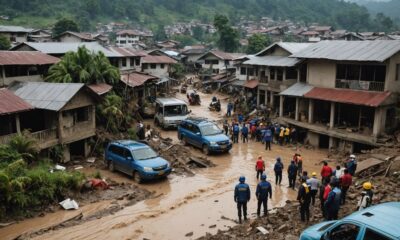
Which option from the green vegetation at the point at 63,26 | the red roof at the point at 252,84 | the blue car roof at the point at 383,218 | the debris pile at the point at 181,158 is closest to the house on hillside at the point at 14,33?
the green vegetation at the point at 63,26

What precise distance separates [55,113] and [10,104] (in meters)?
2.68

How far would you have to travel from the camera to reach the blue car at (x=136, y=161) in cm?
1864

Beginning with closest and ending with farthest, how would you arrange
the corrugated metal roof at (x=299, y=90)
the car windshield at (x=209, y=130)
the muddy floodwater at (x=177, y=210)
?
the muddy floodwater at (x=177, y=210)
the car windshield at (x=209, y=130)
the corrugated metal roof at (x=299, y=90)

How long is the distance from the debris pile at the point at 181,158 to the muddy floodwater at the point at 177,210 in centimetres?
63

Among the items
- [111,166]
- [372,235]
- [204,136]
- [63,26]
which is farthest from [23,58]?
[63,26]

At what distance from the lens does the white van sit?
103 feet

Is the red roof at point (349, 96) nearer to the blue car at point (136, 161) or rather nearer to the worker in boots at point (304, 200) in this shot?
the worker in boots at point (304, 200)

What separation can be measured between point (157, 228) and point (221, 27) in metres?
65.0

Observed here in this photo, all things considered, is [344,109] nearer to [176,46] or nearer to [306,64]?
[306,64]

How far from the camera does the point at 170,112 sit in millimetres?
31859

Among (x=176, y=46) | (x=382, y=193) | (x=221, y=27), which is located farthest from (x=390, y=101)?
(x=176, y=46)

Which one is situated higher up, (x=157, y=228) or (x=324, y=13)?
(x=324, y=13)

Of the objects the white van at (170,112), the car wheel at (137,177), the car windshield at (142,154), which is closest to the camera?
the car wheel at (137,177)

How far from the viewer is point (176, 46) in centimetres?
9512
